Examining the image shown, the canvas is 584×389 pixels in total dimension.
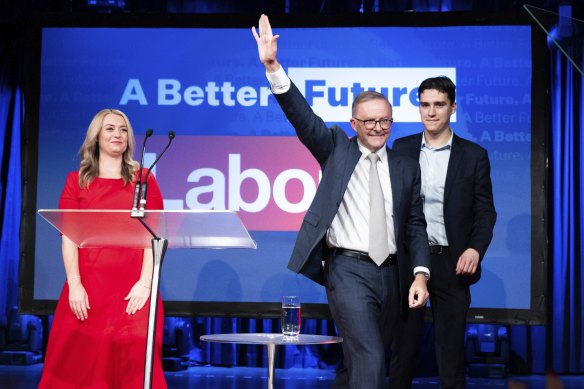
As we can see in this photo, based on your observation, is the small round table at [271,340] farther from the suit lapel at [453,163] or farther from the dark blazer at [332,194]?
the suit lapel at [453,163]

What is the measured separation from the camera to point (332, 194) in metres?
3.07

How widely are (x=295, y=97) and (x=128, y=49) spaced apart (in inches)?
117

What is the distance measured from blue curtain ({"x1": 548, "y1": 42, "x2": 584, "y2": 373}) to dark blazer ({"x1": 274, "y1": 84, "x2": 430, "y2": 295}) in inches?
136

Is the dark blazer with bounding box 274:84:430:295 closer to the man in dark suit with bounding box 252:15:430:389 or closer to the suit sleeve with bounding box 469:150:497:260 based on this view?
the man in dark suit with bounding box 252:15:430:389

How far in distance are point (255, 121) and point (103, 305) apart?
87.3 inches

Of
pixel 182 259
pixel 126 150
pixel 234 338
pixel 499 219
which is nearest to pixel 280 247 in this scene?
pixel 182 259

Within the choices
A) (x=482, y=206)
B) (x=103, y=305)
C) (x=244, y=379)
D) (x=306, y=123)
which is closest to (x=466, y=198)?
(x=482, y=206)

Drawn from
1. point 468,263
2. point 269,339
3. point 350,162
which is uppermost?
point 350,162

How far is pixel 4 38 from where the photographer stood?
266 inches

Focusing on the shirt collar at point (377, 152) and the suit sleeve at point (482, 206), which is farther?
the suit sleeve at point (482, 206)

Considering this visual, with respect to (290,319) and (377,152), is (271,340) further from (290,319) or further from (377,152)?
(377,152)

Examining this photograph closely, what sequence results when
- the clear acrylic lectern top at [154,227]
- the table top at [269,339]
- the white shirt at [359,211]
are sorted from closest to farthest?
1. the clear acrylic lectern top at [154,227]
2. the table top at [269,339]
3. the white shirt at [359,211]

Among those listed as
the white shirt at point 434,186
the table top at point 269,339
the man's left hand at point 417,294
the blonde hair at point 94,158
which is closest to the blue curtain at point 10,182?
the blonde hair at point 94,158

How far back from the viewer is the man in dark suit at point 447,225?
12.0 ft
